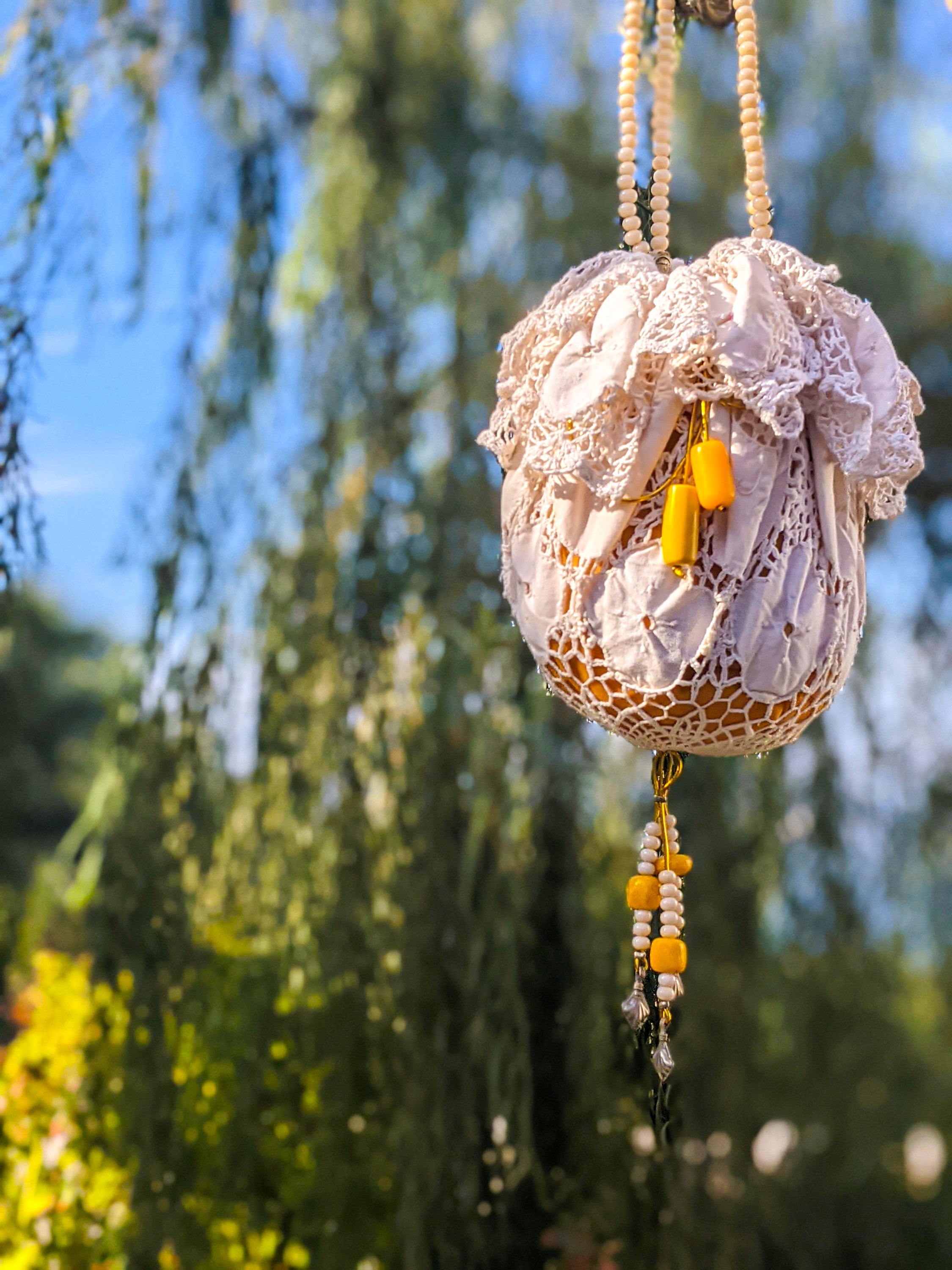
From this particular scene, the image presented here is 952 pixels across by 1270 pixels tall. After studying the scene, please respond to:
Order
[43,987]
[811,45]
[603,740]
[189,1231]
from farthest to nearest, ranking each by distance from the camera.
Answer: [811,45] → [603,740] → [43,987] → [189,1231]

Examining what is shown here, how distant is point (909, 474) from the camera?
0.70 metres

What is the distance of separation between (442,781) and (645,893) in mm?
748

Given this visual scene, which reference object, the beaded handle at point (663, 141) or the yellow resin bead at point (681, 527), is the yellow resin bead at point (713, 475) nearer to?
the yellow resin bead at point (681, 527)

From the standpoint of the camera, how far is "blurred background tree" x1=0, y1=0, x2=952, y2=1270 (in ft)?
4.53

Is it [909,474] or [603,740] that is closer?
[909,474]

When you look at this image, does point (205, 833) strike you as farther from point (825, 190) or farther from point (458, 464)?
point (825, 190)

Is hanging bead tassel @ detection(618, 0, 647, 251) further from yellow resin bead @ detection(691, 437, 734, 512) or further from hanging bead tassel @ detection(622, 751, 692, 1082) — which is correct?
hanging bead tassel @ detection(622, 751, 692, 1082)

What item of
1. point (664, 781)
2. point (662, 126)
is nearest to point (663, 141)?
point (662, 126)

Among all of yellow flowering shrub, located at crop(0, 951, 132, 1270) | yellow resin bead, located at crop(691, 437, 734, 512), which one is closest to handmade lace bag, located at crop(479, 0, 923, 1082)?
yellow resin bead, located at crop(691, 437, 734, 512)

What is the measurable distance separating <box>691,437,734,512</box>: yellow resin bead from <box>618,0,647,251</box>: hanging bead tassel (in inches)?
7.9

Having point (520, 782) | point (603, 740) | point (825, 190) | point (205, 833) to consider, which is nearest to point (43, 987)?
point (205, 833)

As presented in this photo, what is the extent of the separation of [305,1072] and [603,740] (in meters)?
0.63

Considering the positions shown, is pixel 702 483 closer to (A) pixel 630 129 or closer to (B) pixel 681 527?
(B) pixel 681 527

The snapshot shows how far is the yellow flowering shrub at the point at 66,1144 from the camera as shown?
51.6 inches
